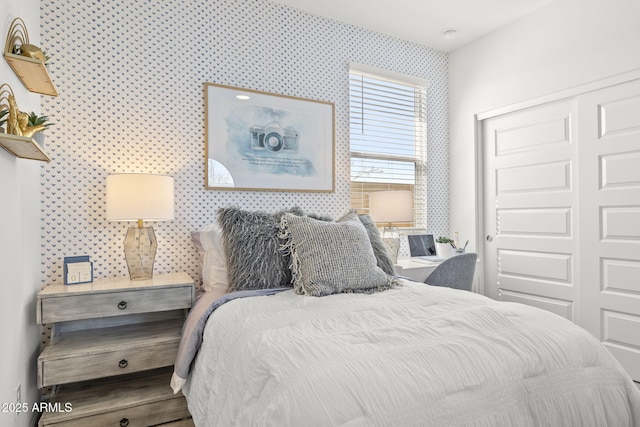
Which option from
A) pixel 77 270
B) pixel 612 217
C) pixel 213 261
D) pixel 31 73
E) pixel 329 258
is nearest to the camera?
pixel 31 73

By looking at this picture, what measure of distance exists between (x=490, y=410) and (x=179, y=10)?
2.91 meters

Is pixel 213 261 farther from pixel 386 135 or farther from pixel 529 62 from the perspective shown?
pixel 529 62

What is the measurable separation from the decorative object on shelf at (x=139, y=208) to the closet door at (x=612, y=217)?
9.68ft

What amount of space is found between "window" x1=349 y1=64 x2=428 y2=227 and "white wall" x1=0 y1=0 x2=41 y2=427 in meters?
2.28

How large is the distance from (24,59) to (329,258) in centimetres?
160

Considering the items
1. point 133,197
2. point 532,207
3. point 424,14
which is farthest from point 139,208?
point 532,207

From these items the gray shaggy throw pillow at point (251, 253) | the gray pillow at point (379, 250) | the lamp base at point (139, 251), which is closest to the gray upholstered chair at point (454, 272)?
the gray pillow at point (379, 250)

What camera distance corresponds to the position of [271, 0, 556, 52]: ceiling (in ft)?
9.92

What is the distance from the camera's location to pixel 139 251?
2.28 metres

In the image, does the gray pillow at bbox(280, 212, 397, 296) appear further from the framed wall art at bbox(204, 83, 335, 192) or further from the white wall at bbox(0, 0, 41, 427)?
the white wall at bbox(0, 0, 41, 427)

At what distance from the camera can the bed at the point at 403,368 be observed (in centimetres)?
Result: 102

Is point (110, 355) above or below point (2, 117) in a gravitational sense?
below

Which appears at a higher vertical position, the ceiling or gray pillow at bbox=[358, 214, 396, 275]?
the ceiling

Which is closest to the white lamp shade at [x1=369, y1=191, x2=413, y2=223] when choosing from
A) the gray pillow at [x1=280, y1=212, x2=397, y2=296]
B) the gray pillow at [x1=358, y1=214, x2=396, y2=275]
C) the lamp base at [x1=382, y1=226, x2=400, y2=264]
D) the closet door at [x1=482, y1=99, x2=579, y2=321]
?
the lamp base at [x1=382, y1=226, x2=400, y2=264]
